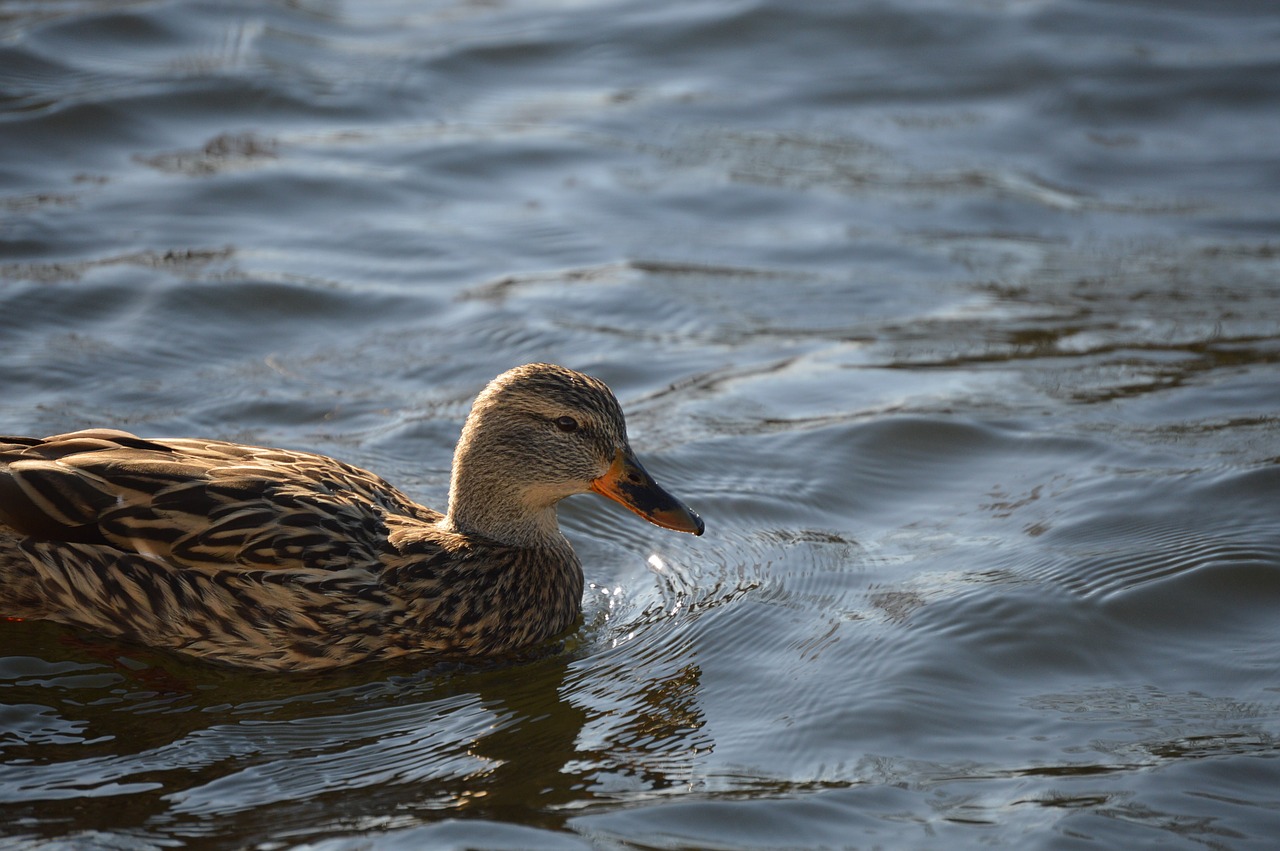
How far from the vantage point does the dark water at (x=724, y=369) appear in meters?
5.62

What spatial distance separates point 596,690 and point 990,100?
30.8 feet

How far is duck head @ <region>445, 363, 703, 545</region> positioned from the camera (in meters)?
6.80

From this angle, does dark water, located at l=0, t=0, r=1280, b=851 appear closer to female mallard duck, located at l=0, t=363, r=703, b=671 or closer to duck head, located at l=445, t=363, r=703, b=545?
female mallard duck, located at l=0, t=363, r=703, b=671

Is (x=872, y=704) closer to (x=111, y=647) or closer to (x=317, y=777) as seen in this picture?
(x=317, y=777)

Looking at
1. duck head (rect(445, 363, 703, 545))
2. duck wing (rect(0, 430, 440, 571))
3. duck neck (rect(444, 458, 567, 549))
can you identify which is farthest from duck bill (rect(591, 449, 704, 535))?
duck wing (rect(0, 430, 440, 571))

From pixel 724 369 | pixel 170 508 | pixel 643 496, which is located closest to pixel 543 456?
pixel 643 496

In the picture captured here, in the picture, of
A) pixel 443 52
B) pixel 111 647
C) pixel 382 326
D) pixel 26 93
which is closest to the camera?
pixel 111 647

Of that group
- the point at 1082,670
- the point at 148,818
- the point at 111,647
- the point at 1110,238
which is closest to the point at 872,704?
the point at 1082,670

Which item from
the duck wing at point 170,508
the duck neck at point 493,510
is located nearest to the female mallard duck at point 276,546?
the duck wing at point 170,508

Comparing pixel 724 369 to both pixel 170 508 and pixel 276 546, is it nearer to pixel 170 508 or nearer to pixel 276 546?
pixel 276 546

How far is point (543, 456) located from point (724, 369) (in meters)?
2.88

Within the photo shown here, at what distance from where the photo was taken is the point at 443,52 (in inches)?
578

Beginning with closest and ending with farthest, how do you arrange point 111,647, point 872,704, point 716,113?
1. point 872,704
2. point 111,647
3. point 716,113

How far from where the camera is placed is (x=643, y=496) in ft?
22.5
